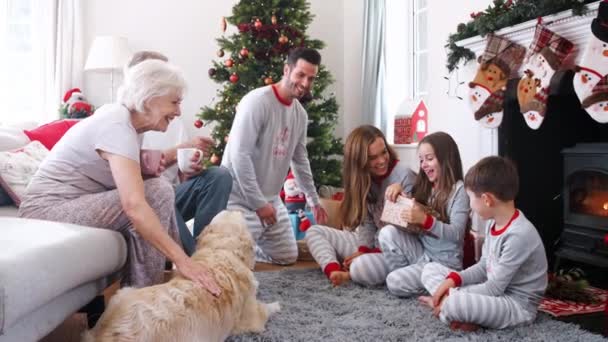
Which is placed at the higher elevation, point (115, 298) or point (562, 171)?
point (562, 171)

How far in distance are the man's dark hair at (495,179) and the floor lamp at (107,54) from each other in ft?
11.7

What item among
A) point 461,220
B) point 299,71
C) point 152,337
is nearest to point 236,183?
point 299,71

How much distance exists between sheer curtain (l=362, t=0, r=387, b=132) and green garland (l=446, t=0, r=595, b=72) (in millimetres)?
1808

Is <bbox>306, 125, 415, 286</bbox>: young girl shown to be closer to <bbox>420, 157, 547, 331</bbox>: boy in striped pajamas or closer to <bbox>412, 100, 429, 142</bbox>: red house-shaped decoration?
<bbox>420, 157, 547, 331</bbox>: boy in striped pajamas

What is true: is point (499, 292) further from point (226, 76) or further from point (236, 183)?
point (226, 76)

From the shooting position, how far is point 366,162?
8.47 ft

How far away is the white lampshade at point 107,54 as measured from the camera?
183 inches

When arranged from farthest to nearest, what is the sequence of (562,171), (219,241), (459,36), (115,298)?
(459,36), (562,171), (219,241), (115,298)

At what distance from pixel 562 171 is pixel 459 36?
866 millimetres

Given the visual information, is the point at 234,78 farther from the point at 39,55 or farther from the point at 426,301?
the point at 426,301

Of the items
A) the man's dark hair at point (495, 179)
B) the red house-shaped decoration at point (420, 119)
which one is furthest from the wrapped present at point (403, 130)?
the man's dark hair at point (495, 179)

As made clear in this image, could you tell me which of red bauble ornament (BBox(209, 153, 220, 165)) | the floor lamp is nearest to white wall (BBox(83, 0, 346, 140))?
the floor lamp

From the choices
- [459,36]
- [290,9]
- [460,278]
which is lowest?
[460,278]

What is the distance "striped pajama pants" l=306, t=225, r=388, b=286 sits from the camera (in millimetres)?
2451
